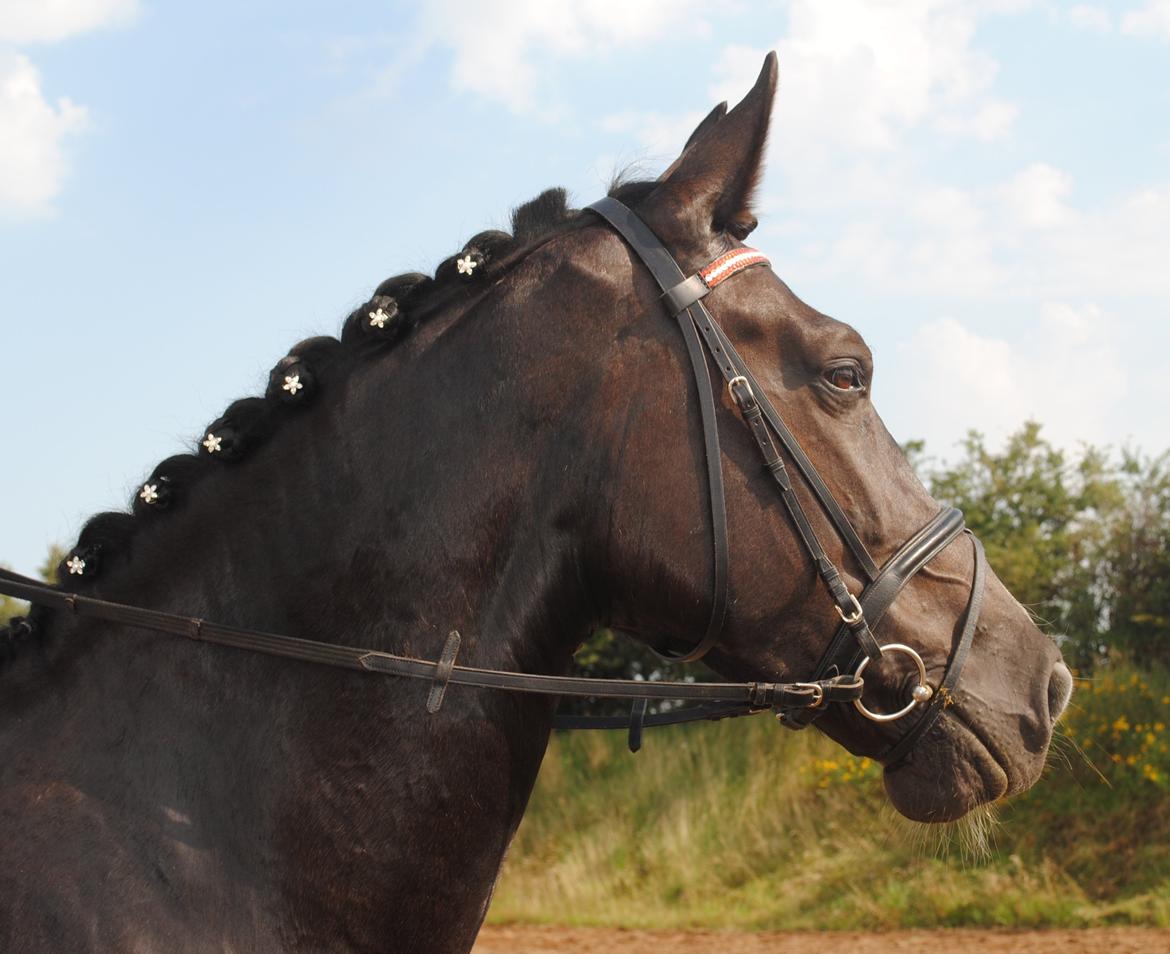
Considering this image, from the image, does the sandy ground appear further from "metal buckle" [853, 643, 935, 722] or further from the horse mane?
the horse mane

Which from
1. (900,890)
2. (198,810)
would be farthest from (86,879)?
(900,890)

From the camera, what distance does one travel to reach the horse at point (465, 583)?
8.40 ft

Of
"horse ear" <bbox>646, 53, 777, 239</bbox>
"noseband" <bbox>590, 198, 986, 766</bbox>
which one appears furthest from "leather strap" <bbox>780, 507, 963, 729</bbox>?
"horse ear" <bbox>646, 53, 777, 239</bbox>

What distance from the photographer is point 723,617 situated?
8.91ft

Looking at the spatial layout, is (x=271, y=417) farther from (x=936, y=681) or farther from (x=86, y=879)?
(x=936, y=681)

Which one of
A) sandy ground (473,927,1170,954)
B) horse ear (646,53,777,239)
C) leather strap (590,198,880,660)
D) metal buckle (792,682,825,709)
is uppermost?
horse ear (646,53,777,239)

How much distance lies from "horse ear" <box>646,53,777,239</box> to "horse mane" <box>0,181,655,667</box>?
9.5 inches

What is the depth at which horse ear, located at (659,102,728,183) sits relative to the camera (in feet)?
9.82

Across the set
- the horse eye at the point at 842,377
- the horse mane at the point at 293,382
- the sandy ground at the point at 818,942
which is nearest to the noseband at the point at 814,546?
the horse eye at the point at 842,377

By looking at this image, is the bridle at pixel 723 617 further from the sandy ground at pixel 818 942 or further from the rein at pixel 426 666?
the sandy ground at pixel 818 942

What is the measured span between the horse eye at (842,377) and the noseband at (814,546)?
7.0 inches

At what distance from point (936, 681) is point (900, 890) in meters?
8.49

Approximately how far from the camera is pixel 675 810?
492 inches

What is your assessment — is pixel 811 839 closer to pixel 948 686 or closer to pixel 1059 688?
pixel 1059 688
